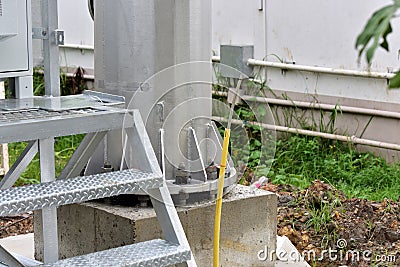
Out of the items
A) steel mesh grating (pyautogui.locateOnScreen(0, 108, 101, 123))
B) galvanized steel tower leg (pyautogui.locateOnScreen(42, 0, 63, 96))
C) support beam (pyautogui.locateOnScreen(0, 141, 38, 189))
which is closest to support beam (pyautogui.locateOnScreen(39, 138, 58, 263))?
steel mesh grating (pyautogui.locateOnScreen(0, 108, 101, 123))

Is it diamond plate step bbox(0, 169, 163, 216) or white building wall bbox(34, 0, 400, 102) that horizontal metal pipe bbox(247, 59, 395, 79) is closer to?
white building wall bbox(34, 0, 400, 102)

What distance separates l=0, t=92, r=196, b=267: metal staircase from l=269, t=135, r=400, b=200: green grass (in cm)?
232

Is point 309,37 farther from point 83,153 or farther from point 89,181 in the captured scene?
point 89,181

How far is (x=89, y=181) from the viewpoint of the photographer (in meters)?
3.32

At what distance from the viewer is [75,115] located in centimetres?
347

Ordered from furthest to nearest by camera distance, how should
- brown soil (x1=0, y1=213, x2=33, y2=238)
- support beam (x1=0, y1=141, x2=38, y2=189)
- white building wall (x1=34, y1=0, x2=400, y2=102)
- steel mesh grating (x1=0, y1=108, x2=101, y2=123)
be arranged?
white building wall (x1=34, y1=0, x2=400, y2=102) < brown soil (x1=0, y1=213, x2=33, y2=238) < support beam (x1=0, y1=141, x2=38, y2=189) < steel mesh grating (x1=0, y1=108, x2=101, y2=123)

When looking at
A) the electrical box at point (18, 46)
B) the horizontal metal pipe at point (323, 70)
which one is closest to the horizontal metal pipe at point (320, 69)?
the horizontal metal pipe at point (323, 70)

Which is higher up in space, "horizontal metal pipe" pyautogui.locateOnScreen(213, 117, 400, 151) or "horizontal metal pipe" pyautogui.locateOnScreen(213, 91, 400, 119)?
"horizontal metal pipe" pyautogui.locateOnScreen(213, 91, 400, 119)

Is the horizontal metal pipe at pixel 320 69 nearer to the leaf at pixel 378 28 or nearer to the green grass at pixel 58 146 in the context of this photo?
the green grass at pixel 58 146

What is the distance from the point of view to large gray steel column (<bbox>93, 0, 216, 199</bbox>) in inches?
149

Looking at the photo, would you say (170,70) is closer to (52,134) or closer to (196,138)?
(196,138)

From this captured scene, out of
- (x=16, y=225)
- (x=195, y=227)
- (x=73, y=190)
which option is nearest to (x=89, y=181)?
(x=73, y=190)

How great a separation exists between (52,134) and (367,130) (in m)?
3.54

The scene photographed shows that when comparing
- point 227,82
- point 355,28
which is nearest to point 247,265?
point 227,82
